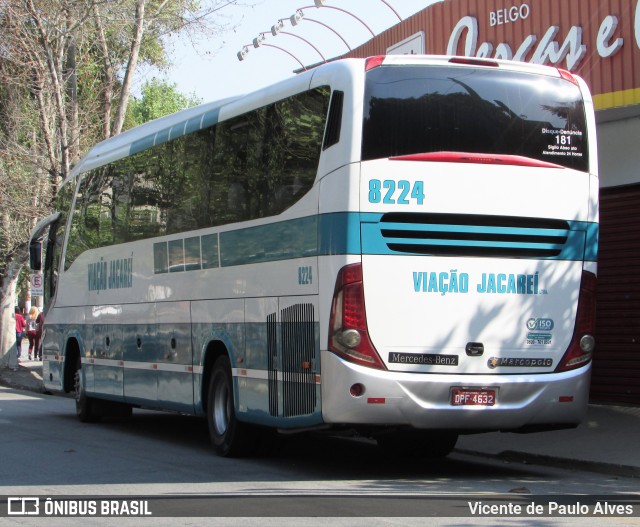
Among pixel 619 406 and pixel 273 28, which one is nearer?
pixel 619 406

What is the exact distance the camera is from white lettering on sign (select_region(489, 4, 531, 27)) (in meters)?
17.0

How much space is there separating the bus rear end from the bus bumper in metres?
0.01

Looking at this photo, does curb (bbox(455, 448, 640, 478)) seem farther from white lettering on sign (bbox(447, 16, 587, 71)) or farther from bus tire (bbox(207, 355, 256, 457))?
white lettering on sign (bbox(447, 16, 587, 71))

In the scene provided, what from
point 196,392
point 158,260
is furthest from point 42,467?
point 158,260

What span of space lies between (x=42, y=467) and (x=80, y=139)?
19616 millimetres

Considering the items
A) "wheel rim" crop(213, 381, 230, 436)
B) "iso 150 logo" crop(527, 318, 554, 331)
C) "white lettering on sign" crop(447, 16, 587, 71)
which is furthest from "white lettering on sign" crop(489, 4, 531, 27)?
"wheel rim" crop(213, 381, 230, 436)

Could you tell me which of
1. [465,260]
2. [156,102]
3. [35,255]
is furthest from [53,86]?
[156,102]

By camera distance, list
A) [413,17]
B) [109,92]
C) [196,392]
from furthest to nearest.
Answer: [109,92]
[413,17]
[196,392]

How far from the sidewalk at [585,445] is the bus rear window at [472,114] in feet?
10.1

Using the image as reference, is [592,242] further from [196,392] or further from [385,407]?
[196,392]

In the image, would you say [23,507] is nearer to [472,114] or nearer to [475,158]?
[475,158]

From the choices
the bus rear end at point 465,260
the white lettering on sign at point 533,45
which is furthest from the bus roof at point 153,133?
the white lettering on sign at point 533,45

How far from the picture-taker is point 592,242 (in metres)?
11.7

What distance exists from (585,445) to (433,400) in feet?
11.0
